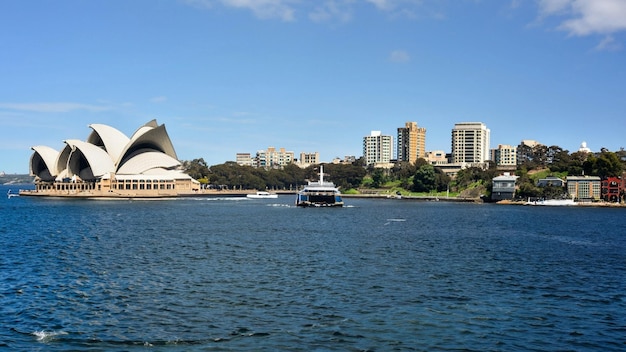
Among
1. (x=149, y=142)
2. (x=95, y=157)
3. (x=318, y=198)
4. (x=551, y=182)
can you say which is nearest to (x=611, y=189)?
(x=551, y=182)

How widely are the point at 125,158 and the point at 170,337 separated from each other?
13083 cm

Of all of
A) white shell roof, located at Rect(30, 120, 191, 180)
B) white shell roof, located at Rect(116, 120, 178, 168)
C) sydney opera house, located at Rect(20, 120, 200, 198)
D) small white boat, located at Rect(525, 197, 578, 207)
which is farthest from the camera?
sydney opera house, located at Rect(20, 120, 200, 198)

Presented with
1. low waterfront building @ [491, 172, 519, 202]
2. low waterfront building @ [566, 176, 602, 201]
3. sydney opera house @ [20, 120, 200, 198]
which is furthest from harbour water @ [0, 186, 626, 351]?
sydney opera house @ [20, 120, 200, 198]

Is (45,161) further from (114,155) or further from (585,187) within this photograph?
(585,187)

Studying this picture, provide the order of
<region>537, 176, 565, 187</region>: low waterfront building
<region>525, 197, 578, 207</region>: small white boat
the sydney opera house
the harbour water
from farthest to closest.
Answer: the sydney opera house, <region>537, 176, 565, 187</region>: low waterfront building, <region>525, 197, 578, 207</region>: small white boat, the harbour water

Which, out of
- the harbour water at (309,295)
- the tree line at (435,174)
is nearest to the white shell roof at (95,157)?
the tree line at (435,174)

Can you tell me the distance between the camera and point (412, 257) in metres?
34.6

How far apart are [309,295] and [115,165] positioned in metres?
125

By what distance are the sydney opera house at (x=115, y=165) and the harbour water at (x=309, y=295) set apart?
9773 centimetres

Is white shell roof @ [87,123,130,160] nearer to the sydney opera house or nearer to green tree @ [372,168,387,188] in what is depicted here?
the sydney opera house

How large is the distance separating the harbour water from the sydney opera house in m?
97.7

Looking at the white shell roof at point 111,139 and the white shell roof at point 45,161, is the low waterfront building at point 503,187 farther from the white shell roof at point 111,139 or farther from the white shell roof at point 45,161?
the white shell roof at point 45,161

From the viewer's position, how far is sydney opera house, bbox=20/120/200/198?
137500 mm

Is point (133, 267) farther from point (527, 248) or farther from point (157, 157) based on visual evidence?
point (157, 157)
